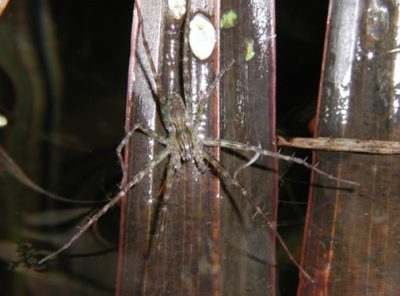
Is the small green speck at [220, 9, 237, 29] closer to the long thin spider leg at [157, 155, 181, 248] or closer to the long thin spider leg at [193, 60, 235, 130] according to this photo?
the long thin spider leg at [193, 60, 235, 130]

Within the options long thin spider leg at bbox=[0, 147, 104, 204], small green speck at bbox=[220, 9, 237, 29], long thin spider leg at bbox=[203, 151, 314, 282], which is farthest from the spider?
long thin spider leg at bbox=[0, 147, 104, 204]

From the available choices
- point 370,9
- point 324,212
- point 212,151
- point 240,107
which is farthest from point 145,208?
point 370,9

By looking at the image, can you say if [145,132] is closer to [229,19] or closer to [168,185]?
[168,185]

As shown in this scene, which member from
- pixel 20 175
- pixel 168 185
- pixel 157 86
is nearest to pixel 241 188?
pixel 168 185

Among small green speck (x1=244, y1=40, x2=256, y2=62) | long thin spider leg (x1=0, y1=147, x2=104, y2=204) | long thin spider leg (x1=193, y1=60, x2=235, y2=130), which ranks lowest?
long thin spider leg (x1=0, y1=147, x2=104, y2=204)

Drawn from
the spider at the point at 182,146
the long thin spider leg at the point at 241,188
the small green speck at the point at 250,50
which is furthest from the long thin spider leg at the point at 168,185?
the small green speck at the point at 250,50

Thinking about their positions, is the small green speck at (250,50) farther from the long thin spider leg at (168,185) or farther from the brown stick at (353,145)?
the long thin spider leg at (168,185)

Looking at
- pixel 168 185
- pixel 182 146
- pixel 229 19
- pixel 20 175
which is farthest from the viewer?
pixel 20 175
